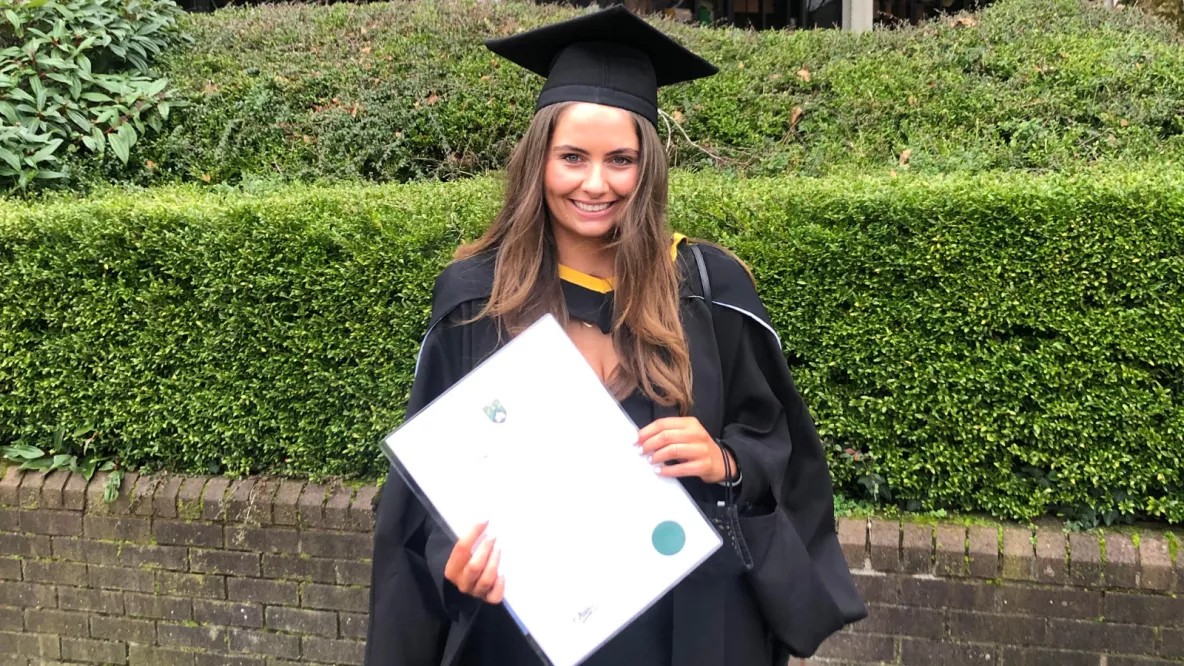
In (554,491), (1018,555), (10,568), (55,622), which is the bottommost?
(55,622)

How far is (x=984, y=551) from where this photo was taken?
2.84m

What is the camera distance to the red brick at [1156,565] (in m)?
2.77

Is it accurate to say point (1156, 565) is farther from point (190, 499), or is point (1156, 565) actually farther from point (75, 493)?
point (75, 493)

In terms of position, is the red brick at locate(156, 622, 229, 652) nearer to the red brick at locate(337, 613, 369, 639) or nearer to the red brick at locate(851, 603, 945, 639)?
the red brick at locate(337, 613, 369, 639)

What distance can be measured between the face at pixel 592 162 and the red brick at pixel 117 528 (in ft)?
8.83

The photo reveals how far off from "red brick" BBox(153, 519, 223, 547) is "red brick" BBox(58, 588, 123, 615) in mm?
348

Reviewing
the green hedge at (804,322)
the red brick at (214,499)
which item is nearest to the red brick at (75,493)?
the green hedge at (804,322)

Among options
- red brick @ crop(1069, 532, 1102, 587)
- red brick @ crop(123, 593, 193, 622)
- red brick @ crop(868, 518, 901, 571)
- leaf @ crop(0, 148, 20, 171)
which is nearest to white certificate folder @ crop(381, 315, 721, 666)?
red brick @ crop(868, 518, 901, 571)

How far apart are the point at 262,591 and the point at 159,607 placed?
1.60ft

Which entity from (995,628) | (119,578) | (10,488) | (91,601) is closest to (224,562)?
(119,578)

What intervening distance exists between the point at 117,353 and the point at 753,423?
2.66 metres

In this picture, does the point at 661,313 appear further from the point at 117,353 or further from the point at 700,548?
the point at 117,353

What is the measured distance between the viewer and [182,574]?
3.37 metres

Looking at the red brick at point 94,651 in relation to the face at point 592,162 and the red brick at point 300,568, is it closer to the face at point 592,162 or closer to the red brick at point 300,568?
the red brick at point 300,568
